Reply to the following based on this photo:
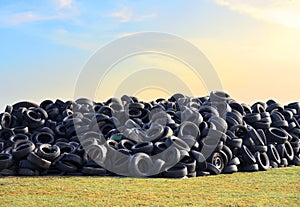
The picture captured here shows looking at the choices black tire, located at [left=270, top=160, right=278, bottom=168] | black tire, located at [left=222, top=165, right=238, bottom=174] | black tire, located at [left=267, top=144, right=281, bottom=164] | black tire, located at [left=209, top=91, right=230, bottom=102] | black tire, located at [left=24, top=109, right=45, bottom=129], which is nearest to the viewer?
black tire, located at [left=222, top=165, right=238, bottom=174]

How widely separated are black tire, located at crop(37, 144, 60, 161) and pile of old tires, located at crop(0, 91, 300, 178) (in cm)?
4

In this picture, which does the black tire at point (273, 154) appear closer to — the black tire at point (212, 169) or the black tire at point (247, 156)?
the black tire at point (247, 156)

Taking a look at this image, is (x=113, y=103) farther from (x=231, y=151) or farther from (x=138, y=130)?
(x=231, y=151)

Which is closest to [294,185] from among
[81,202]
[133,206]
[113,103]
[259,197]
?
[259,197]

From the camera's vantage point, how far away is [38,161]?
15977 mm

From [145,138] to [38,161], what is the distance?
4263 millimetres

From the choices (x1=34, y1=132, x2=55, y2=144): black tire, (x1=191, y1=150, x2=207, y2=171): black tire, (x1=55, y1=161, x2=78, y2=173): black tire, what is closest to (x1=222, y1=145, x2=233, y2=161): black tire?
(x1=191, y1=150, x2=207, y2=171): black tire

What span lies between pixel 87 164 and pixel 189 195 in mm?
5051

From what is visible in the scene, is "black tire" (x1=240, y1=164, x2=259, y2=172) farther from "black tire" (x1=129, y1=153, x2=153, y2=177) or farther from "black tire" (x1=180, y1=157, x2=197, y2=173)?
"black tire" (x1=129, y1=153, x2=153, y2=177)

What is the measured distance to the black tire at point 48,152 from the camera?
16344 mm

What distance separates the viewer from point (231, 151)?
59.1 feet

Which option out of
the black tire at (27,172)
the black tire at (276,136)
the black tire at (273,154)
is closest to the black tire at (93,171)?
the black tire at (27,172)

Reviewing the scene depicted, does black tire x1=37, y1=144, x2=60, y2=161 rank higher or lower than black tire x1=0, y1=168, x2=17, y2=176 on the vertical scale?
higher

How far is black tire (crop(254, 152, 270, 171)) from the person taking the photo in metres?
18.0
